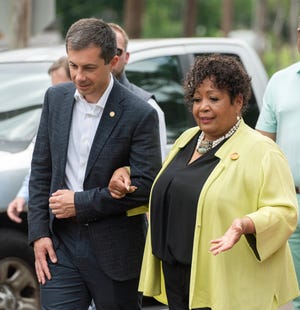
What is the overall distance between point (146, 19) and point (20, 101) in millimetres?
40930

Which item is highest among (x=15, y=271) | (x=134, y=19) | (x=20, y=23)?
(x=15, y=271)

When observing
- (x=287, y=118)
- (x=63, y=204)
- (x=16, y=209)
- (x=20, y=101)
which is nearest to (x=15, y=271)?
(x=16, y=209)

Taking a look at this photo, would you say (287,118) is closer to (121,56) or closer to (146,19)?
(121,56)

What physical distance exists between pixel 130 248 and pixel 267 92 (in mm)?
1246

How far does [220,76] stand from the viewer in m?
4.28

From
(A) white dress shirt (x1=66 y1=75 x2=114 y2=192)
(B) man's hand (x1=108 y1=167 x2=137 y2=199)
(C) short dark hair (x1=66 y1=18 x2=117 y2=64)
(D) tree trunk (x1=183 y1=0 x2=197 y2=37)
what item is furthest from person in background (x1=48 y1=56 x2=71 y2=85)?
(D) tree trunk (x1=183 y1=0 x2=197 y2=37)

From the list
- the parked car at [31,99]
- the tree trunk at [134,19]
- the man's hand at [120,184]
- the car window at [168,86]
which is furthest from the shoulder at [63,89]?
the tree trunk at [134,19]

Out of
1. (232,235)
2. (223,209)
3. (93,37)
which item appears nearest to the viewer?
(232,235)

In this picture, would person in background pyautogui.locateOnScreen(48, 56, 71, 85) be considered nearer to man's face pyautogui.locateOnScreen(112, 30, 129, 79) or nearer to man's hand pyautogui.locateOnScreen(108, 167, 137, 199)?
man's face pyautogui.locateOnScreen(112, 30, 129, 79)

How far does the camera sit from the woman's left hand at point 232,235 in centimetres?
387

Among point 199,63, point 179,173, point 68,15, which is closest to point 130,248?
point 179,173

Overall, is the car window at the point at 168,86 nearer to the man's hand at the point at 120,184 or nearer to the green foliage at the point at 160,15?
the man's hand at the point at 120,184

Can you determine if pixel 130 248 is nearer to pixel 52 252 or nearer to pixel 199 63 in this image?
pixel 52 252

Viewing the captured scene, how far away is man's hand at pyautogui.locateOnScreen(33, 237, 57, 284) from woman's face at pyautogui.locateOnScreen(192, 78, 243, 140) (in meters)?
0.95
